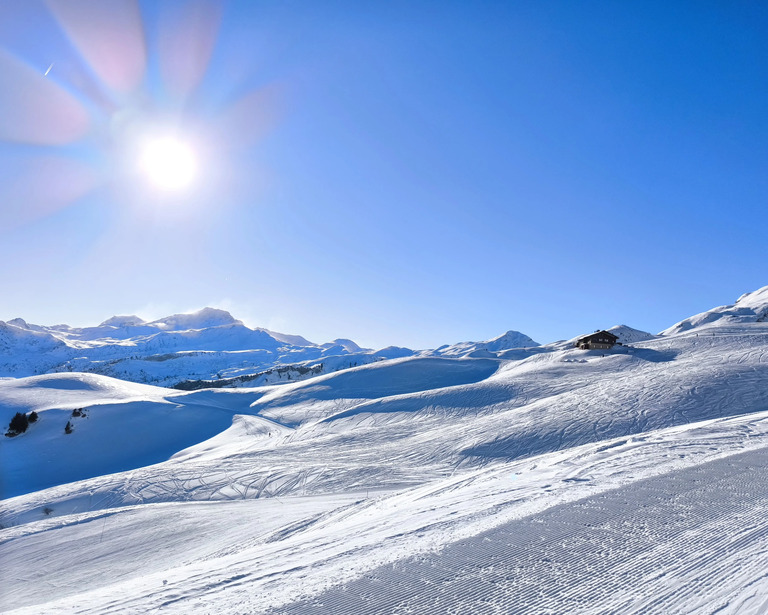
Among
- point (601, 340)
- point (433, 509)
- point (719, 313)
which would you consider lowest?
point (433, 509)

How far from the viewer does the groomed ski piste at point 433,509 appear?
5.25 m

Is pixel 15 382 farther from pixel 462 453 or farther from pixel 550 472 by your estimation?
pixel 550 472

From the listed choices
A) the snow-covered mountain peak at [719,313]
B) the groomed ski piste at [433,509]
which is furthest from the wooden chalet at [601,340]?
the snow-covered mountain peak at [719,313]

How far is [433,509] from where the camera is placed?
880 centimetres

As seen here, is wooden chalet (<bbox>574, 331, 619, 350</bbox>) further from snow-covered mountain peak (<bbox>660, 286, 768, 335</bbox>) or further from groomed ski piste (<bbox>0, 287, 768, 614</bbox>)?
snow-covered mountain peak (<bbox>660, 286, 768, 335</bbox>)

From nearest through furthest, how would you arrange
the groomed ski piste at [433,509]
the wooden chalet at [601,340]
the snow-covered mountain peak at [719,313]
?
the groomed ski piste at [433,509]
the wooden chalet at [601,340]
the snow-covered mountain peak at [719,313]

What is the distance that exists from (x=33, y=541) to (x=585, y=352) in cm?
5304

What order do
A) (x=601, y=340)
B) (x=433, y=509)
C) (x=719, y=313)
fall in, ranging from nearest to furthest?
(x=433, y=509)
(x=601, y=340)
(x=719, y=313)

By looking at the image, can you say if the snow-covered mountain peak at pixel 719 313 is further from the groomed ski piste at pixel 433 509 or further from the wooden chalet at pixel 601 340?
the groomed ski piste at pixel 433 509

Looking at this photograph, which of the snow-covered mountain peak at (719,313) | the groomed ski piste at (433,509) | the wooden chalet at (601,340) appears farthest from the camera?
the snow-covered mountain peak at (719,313)

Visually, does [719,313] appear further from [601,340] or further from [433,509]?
[433,509]

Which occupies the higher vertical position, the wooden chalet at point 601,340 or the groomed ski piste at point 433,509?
the wooden chalet at point 601,340

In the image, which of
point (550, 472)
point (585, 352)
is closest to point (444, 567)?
point (550, 472)

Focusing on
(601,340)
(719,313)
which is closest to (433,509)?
(601,340)
